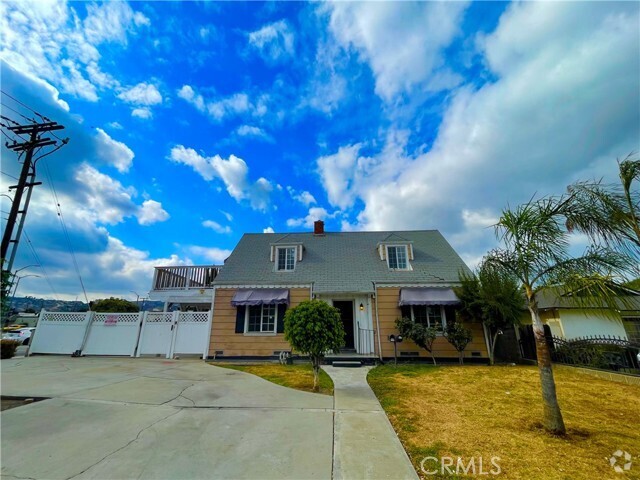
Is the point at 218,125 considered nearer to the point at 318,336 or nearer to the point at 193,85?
the point at 193,85

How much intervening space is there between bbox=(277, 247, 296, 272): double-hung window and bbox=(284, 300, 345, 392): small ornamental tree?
22.1 ft

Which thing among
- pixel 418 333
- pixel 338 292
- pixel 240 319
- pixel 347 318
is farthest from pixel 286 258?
pixel 418 333

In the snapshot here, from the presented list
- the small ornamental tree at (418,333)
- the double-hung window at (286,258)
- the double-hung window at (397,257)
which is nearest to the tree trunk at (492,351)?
the small ornamental tree at (418,333)

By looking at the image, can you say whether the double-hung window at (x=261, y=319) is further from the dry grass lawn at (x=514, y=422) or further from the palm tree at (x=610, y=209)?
the palm tree at (x=610, y=209)

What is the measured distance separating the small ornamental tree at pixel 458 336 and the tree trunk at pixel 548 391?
659 centimetres

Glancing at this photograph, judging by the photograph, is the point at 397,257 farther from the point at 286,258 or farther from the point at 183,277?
the point at 183,277

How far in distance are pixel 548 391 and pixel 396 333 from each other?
7.66 m

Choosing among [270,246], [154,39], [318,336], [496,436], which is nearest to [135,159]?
[154,39]

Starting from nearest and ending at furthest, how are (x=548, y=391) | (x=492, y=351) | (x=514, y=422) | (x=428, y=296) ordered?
(x=548, y=391) < (x=514, y=422) < (x=492, y=351) < (x=428, y=296)

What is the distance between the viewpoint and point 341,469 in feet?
10.00

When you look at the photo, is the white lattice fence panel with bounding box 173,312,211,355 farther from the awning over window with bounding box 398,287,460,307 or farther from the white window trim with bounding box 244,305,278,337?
the awning over window with bounding box 398,287,460,307

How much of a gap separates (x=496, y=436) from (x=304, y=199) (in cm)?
1444

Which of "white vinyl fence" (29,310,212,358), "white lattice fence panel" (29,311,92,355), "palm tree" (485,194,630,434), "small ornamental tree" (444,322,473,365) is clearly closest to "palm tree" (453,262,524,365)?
"small ornamental tree" (444,322,473,365)

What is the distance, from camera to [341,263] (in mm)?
14250
